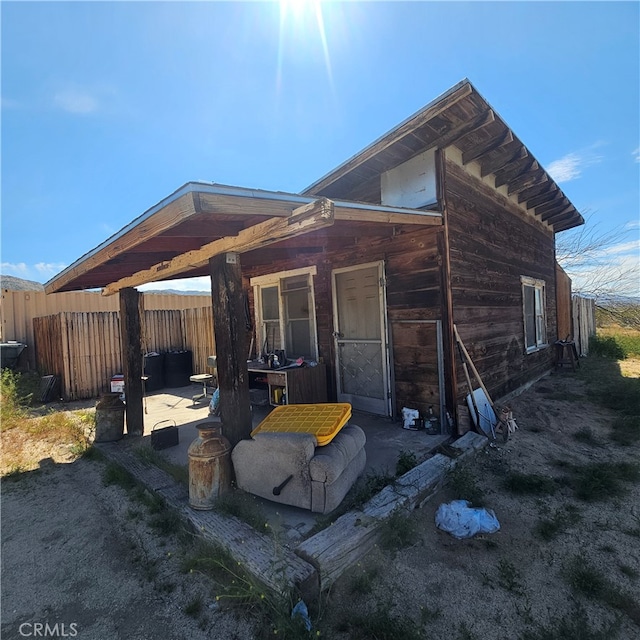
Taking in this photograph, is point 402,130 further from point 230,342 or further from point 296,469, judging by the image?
point 296,469

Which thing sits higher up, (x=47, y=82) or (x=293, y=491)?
(x=47, y=82)

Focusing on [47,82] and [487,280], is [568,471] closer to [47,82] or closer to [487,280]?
[487,280]

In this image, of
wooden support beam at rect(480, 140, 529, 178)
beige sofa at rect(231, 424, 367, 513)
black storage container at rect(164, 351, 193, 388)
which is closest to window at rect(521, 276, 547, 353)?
wooden support beam at rect(480, 140, 529, 178)

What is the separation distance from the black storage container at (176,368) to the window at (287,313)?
3170 mm

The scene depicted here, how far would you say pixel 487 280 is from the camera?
5.29m

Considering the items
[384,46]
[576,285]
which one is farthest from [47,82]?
[576,285]

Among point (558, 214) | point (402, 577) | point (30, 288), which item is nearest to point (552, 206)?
point (558, 214)

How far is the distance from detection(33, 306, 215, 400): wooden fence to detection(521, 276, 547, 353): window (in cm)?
719

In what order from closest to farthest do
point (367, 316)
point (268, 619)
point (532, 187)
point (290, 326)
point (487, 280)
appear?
point (268, 619) < point (367, 316) < point (487, 280) < point (290, 326) < point (532, 187)

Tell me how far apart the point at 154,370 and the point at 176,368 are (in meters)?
0.51

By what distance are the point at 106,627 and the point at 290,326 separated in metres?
4.53

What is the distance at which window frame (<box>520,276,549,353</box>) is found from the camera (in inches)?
272

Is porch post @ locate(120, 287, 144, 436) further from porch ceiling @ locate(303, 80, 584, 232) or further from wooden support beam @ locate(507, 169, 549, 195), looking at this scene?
wooden support beam @ locate(507, 169, 549, 195)

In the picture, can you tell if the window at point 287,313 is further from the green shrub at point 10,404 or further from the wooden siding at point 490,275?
the green shrub at point 10,404
